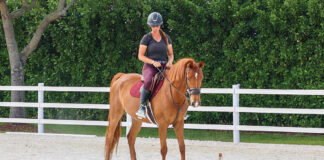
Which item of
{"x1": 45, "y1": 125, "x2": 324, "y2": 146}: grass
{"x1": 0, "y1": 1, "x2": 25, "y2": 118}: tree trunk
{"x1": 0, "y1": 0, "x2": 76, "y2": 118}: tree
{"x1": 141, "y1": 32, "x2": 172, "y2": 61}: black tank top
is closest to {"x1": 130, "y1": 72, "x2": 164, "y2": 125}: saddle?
{"x1": 141, "y1": 32, "x2": 172, "y2": 61}: black tank top

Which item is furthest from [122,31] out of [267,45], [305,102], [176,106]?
[176,106]

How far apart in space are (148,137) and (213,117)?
195cm

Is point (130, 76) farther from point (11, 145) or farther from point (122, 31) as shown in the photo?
point (122, 31)

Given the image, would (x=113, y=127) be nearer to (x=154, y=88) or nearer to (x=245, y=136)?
(x=154, y=88)

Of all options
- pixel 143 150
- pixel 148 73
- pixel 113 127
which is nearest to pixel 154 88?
pixel 148 73

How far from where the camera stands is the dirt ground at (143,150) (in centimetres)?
1084

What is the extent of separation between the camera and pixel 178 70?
8602mm

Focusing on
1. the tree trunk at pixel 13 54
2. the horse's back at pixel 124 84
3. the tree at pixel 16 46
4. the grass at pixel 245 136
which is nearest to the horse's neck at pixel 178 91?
the horse's back at pixel 124 84

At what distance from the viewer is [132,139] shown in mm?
9961

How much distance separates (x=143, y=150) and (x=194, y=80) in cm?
401

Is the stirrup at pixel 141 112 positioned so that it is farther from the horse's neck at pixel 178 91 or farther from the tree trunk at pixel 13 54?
the tree trunk at pixel 13 54

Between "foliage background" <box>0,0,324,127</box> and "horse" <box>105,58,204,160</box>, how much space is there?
4513 millimetres

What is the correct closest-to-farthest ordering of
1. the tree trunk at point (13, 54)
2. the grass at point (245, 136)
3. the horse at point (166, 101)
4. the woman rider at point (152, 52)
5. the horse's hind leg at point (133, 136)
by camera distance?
1. the horse at point (166, 101)
2. the woman rider at point (152, 52)
3. the horse's hind leg at point (133, 136)
4. the grass at point (245, 136)
5. the tree trunk at point (13, 54)

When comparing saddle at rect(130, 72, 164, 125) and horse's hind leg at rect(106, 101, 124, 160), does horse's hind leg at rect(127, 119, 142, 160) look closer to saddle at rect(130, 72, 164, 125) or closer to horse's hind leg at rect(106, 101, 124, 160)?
horse's hind leg at rect(106, 101, 124, 160)
